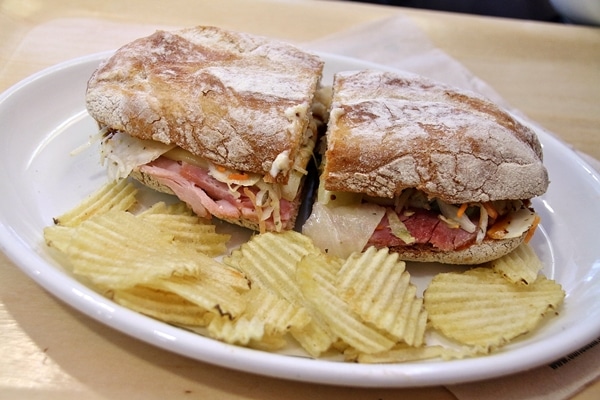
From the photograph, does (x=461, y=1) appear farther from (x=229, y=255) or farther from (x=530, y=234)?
(x=229, y=255)

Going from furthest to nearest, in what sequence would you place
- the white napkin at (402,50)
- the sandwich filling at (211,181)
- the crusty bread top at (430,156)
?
1. the white napkin at (402,50)
2. the sandwich filling at (211,181)
3. the crusty bread top at (430,156)

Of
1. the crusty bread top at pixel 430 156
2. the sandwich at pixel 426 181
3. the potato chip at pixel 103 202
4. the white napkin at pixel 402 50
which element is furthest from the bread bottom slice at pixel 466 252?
the white napkin at pixel 402 50

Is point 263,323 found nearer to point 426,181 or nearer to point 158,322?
point 158,322

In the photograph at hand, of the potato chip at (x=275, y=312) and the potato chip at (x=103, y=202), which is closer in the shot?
the potato chip at (x=275, y=312)

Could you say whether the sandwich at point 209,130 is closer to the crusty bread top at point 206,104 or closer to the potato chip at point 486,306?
the crusty bread top at point 206,104

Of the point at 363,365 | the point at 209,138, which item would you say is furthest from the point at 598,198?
the point at 209,138

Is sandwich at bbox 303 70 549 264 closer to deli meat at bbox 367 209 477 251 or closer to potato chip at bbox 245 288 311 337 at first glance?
deli meat at bbox 367 209 477 251
